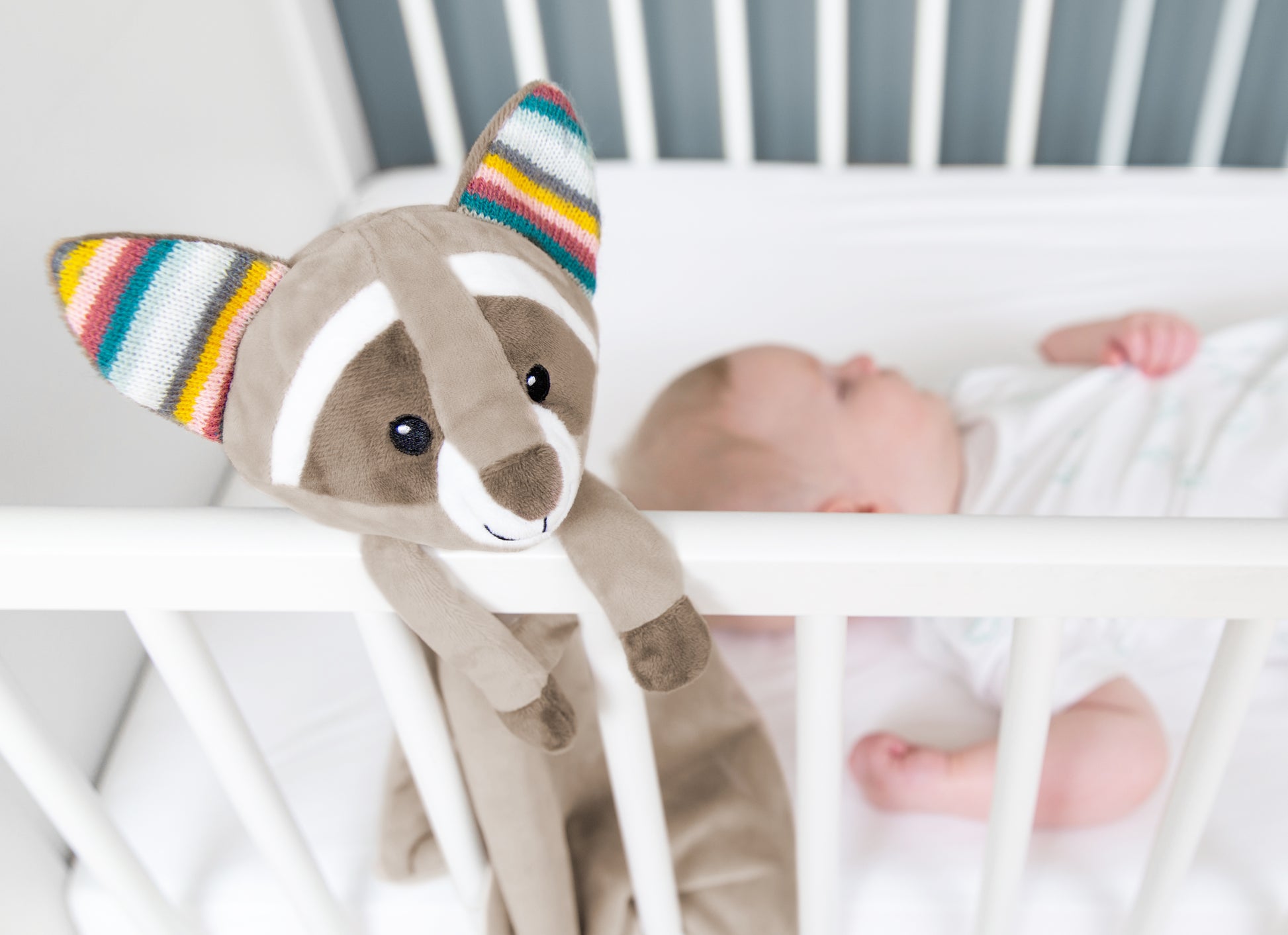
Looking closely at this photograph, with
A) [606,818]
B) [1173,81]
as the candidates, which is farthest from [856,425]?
[1173,81]

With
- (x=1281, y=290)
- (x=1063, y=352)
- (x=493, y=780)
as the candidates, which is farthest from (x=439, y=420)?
(x=1281, y=290)

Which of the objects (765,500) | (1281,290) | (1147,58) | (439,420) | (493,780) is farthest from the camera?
(1147,58)

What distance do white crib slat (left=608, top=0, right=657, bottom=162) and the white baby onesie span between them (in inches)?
20.3

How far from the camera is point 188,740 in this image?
77cm

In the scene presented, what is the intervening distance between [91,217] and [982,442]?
0.78 metres

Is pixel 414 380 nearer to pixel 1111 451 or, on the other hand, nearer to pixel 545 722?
pixel 545 722

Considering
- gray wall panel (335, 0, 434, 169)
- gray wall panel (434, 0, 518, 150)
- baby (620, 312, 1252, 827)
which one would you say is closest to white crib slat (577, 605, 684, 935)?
baby (620, 312, 1252, 827)

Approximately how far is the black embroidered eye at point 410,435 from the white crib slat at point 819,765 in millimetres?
176

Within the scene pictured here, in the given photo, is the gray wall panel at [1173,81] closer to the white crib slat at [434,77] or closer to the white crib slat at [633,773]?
the white crib slat at [434,77]

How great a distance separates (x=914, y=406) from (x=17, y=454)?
0.72 metres

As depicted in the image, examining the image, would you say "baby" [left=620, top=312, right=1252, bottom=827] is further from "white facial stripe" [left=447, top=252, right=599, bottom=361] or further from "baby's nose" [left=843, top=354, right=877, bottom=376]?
"white facial stripe" [left=447, top=252, right=599, bottom=361]

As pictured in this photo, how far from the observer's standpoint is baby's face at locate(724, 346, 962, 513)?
932mm

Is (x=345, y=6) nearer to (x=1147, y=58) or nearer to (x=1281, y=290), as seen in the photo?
(x=1147, y=58)

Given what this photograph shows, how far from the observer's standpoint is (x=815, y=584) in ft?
1.43
